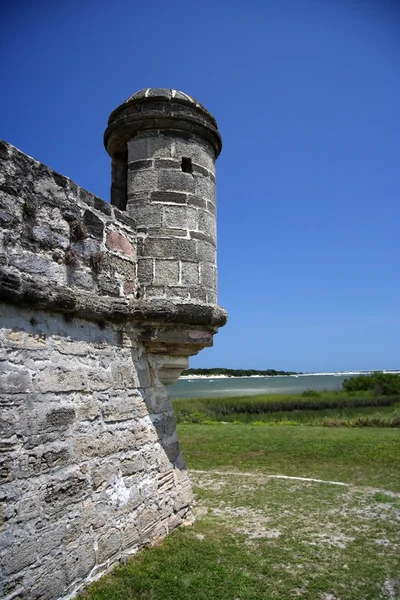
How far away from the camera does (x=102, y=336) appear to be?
14.5ft

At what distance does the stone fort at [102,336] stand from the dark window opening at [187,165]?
0.05 feet

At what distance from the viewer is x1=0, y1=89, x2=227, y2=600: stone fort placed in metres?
3.40

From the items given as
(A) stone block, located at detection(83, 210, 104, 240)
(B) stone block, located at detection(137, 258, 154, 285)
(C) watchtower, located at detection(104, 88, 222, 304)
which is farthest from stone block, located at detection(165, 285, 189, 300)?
(A) stone block, located at detection(83, 210, 104, 240)

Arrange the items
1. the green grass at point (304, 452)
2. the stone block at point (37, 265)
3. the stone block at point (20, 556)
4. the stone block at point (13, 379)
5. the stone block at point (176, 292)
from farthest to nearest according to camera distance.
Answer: the green grass at point (304, 452), the stone block at point (176, 292), the stone block at point (37, 265), the stone block at point (13, 379), the stone block at point (20, 556)

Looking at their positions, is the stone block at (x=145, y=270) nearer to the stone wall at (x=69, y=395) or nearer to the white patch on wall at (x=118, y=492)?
the stone wall at (x=69, y=395)

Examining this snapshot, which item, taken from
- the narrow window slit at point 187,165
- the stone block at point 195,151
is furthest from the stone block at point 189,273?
the stone block at point 195,151

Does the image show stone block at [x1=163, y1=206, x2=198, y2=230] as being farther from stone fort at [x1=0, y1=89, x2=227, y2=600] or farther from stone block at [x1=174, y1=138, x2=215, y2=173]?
stone block at [x1=174, y1=138, x2=215, y2=173]

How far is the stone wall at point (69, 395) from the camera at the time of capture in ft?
11.0

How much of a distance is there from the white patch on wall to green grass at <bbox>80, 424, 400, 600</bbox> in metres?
0.54

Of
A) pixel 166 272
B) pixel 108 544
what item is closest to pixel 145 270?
pixel 166 272

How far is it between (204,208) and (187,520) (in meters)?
3.55

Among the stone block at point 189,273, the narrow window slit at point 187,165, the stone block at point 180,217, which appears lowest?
the stone block at point 189,273

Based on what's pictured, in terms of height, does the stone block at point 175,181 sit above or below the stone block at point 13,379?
above

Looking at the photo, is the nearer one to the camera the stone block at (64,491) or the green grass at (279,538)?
the stone block at (64,491)
